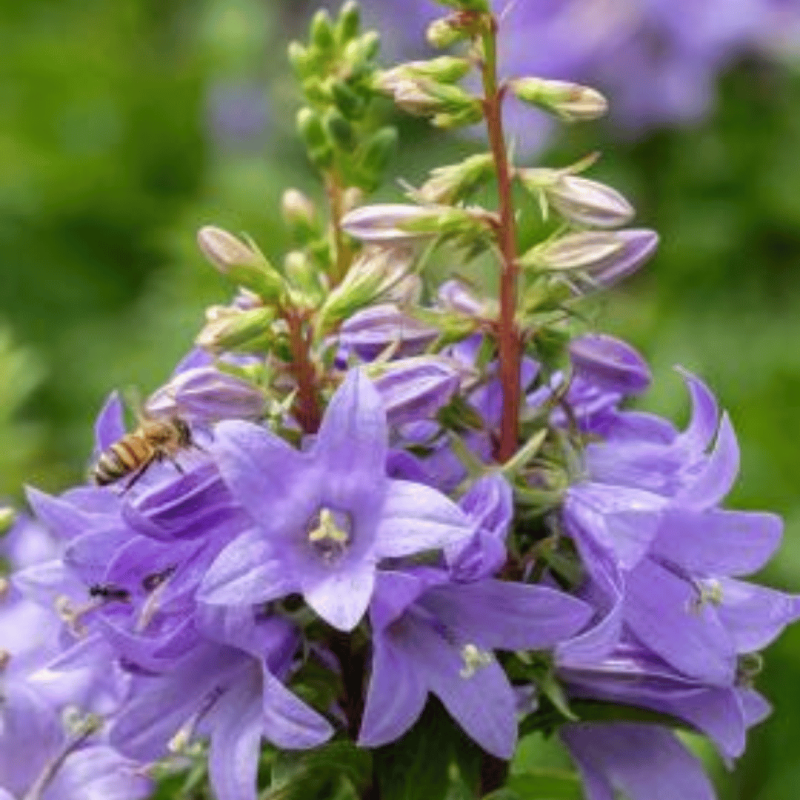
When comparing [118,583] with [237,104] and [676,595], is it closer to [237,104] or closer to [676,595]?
[676,595]

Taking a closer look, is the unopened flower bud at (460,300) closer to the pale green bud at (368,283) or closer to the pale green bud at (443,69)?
the pale green bud at (368,283)

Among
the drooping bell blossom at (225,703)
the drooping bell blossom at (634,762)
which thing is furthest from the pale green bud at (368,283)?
the drooping bell blossom at (634,762)

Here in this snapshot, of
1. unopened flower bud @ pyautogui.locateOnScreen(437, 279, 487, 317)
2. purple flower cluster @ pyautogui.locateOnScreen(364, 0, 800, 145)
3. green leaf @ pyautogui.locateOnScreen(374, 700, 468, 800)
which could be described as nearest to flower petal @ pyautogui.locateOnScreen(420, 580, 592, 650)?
green leaf @ pyautogui.locateOnScreen(374, 700, 468, 800)

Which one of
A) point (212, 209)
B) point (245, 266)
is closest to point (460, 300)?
point (245, 266)

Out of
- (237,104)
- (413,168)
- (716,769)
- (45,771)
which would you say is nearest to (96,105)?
(237,104)

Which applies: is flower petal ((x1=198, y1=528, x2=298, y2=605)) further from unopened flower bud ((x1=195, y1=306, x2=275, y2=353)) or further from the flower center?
unopened flower bud ((x1=195, y1=306, x2=275, y2=353))

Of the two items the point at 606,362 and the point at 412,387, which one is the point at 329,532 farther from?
the point at 606,362
